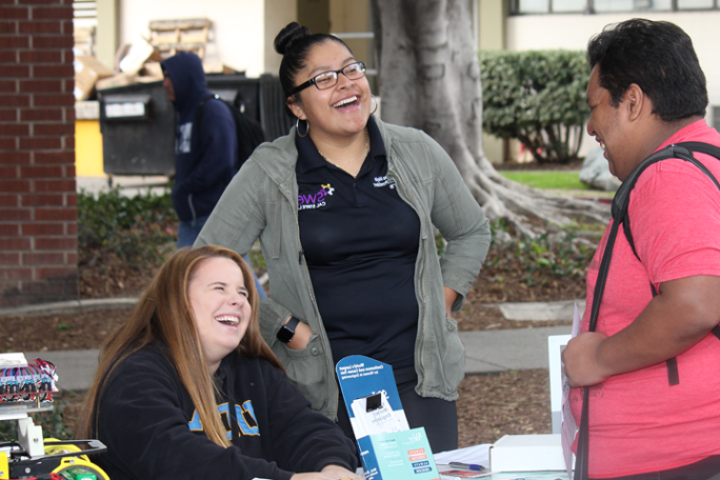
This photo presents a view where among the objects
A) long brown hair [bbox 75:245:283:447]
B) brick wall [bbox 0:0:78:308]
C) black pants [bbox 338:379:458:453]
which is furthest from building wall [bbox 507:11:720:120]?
long brown hair [bbox 75:245:283:447]

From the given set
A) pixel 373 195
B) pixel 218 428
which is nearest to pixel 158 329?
pixel 218 428

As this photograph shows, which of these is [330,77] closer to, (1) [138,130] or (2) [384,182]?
(2) [384,182]

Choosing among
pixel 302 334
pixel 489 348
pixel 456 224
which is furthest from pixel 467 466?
pixel 489 348

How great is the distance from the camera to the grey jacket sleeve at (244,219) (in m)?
2.91

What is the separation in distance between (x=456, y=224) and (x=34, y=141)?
4953 millimetres

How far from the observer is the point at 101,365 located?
8.09 ft

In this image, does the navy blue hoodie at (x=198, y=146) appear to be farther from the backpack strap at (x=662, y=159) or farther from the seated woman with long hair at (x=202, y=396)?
the backpack strap at (x=662, y=159)

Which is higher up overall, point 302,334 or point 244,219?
point 244,219

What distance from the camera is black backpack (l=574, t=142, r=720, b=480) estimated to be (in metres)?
1.84

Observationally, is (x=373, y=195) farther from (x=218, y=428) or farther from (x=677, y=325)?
(x=677, y=325)

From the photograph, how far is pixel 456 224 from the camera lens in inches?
122

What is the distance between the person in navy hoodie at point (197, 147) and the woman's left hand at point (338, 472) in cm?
351

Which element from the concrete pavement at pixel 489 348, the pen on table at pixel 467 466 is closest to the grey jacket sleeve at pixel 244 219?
the pen on table at pixel 467 466

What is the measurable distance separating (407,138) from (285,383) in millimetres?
978
